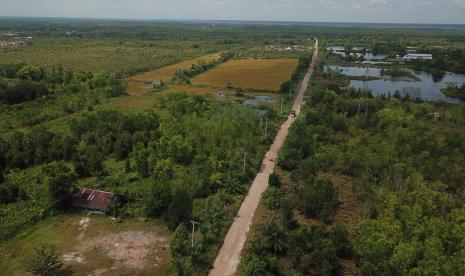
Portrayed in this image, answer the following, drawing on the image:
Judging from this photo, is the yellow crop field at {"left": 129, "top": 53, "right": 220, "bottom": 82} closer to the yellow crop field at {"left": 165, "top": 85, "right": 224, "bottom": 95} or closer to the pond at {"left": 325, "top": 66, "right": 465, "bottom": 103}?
the yellow crop field at {"left": 165, "top": 85, "right": 224, "bottom": 95}

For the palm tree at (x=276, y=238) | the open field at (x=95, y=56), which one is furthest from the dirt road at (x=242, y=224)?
the open field at (x=95, y=56)

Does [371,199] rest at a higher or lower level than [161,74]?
lower

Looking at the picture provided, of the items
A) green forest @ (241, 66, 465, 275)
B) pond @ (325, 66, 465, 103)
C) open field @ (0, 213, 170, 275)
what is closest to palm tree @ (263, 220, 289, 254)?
green forest @ (241, 66, 465, 275)

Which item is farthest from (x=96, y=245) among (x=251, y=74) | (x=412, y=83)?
(x=412, y=83)

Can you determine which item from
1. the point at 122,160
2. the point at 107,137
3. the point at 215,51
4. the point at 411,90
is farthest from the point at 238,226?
the point at 215,51

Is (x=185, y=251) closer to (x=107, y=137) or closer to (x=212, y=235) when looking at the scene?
(x=212, y=235)

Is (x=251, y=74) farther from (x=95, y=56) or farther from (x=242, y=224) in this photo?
(x=242, y=224)
